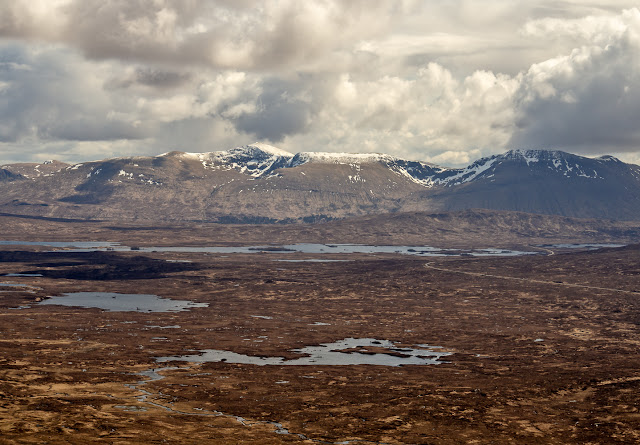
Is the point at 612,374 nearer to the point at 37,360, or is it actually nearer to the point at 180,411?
the point at 180,411

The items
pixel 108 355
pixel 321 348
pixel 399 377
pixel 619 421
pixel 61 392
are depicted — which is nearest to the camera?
pixel 619 421

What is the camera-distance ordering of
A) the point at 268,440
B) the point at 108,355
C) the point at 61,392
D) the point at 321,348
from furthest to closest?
the point at 321,348 → the point at 108,355 → the point at 61,392 → the point at 268,440

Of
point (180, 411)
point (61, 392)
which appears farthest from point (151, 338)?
point (180, 411)

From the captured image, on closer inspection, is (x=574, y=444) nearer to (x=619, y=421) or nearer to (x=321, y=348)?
(x=619, y=421)

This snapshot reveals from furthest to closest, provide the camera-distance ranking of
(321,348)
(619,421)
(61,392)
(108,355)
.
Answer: (321,348) < (108,355) < (61,392) < (619,421)

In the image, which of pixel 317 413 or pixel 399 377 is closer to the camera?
pixel 317 413

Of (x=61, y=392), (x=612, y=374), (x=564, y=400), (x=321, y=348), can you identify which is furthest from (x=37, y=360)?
(x=612, y=374)
